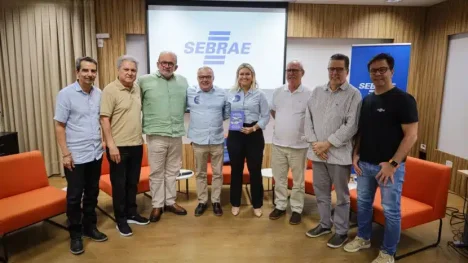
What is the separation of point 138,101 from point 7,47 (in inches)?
114

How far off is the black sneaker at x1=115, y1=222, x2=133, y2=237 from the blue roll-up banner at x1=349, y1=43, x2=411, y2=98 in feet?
11.7

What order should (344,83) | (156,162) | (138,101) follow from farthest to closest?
(156,162), (138,101), (344,83)

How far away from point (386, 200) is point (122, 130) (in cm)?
228

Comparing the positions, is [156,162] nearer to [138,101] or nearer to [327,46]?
[138,101]

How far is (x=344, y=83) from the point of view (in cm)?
262

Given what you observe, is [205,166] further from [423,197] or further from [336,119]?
[423,197]

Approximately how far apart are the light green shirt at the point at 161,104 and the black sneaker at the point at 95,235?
1030 millimetres

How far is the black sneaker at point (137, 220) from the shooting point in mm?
3228

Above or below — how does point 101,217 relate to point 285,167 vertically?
below

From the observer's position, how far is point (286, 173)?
3326 mm

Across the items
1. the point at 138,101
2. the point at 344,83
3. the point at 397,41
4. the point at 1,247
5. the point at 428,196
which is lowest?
the point at 1,247

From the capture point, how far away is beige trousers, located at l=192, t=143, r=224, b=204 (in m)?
3.31

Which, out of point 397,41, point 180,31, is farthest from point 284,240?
point 397,41

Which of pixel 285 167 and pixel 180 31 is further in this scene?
pixel 180 31
